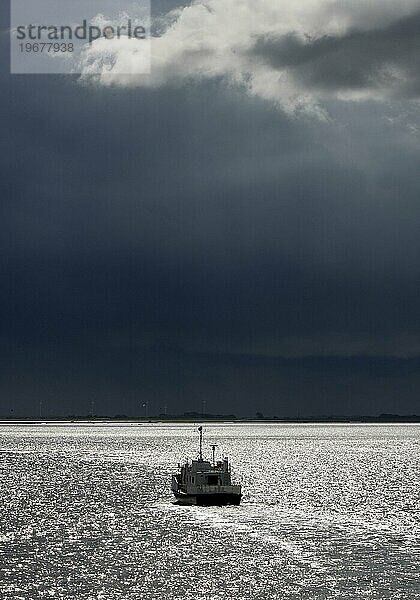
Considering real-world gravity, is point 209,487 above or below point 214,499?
above

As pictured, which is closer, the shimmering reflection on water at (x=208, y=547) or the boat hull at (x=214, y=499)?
the shimmering reflection on water at (x=208, y=547)

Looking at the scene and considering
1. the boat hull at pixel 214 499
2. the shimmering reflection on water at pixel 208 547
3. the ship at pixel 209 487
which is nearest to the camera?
the shimmering reflection on water at pixel 208 547

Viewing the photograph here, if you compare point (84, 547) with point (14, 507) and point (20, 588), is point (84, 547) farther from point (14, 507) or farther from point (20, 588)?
point (14, 507)

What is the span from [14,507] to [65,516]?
663 inches

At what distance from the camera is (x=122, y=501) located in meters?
155

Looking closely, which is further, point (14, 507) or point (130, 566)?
point (14, 507)

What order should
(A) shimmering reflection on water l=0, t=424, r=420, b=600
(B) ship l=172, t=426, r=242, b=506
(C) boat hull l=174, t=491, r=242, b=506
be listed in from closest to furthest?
(A) shimmering reflection on water l=0, t=424, r=420, b=600 → (B) ship l=172, t=426, r=242, b=506 → (C) boat hull l=174, t=491, r=242, b=506

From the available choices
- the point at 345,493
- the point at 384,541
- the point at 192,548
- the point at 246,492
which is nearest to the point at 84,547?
the point at 192,548

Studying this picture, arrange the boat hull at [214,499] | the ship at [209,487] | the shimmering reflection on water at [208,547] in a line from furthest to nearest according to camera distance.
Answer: the boat hull at [214,499]
the ship at [209,487]
the shimmering reflection on water at [208,547]

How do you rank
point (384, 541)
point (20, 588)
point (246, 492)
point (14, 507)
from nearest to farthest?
point (20, 588) < point (384, 541) < point (14, 507) < point (246, 492)

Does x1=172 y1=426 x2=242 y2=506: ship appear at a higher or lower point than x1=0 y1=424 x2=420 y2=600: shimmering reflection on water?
higher

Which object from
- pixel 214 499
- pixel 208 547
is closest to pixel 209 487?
pixel 214 499

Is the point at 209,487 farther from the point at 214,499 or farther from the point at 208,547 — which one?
the point at 208,547

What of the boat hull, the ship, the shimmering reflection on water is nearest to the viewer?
the shimmering reflection on water
